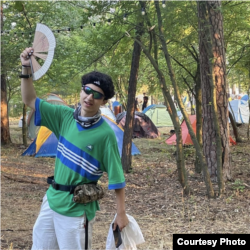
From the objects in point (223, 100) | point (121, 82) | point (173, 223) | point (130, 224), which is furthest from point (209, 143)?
point (121, 82)

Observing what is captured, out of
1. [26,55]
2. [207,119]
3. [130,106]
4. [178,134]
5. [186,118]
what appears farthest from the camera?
[130,106]

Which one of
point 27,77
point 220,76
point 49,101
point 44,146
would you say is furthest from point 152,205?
point 49,101

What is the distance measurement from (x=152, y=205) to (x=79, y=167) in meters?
3.28

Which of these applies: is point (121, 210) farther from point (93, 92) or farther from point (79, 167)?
point (93, 92)

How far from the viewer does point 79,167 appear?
7.09 ft

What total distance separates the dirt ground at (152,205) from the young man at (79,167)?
1.43 metres

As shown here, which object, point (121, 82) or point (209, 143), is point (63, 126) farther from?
point (121, 82)

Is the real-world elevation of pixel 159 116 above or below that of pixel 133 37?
below

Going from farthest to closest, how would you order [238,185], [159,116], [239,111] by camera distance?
[159,116]
[239,111]
[238,185]

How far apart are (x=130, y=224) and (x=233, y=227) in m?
2.24

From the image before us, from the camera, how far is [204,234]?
3.75m

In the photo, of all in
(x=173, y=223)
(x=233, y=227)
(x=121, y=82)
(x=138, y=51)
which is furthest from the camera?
(x=121, y=82)

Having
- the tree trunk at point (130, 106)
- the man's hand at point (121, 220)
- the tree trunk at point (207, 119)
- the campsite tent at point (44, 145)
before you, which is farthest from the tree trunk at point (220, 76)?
the campsite tent at point (44, 145)

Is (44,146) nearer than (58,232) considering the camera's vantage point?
No
